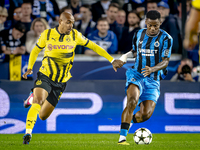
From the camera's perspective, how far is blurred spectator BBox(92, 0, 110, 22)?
880 cm

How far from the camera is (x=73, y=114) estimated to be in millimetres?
7277

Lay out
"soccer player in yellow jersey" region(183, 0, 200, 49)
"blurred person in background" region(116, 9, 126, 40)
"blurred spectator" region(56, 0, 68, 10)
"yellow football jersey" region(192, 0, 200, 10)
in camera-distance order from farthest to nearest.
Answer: "blurred spectator" region(56, 0, 68, 10)
"blurred person in background" region(116, 9, 126, 40)
"soccer player in yellow jersey" region(183, 0, 200, 49)
"yellow football jersey" region(192, 0, 200, 10)

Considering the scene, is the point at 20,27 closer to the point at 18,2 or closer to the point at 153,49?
the point at 18,2

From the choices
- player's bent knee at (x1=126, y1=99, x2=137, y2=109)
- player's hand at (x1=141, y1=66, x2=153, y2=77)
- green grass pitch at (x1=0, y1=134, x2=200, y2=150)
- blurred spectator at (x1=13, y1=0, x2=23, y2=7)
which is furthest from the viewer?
blurred spectator at (x1=13, y1=0, x2=23, y2=7)

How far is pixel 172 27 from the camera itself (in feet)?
27.6

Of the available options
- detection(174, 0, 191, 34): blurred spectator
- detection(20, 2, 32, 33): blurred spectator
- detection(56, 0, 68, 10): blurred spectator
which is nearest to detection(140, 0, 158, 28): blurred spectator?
detection(174, 0, 191, 34): blurred spectator

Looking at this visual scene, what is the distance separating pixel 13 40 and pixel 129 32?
298 cm

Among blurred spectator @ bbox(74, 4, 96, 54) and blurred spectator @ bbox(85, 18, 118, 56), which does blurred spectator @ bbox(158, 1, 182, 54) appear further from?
blurred spectator @ bbox(74, 4, 96, 54)

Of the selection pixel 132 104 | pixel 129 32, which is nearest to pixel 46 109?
pixel 132 104

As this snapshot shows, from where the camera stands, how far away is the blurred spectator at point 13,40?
8.22 metres

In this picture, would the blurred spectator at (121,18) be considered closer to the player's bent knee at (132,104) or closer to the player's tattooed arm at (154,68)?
the player's tattooed arm at (154,68)

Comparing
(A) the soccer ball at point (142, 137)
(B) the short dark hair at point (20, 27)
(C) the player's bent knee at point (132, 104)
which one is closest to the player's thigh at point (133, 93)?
(C) the player's bent knee at point (132, 104)

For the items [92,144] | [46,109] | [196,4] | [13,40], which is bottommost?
[92,144]

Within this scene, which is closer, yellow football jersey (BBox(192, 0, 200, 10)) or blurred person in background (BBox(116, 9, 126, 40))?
yellow football jersey (BBox(192, 0, 200, 10))
